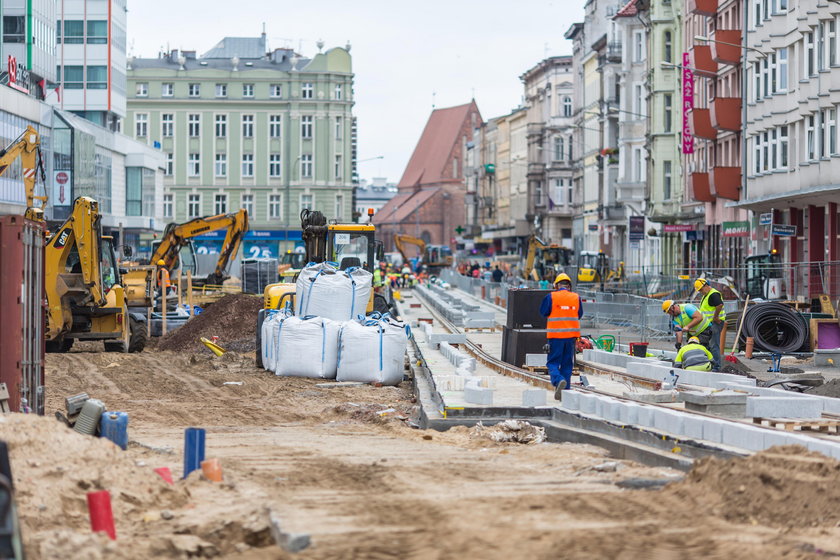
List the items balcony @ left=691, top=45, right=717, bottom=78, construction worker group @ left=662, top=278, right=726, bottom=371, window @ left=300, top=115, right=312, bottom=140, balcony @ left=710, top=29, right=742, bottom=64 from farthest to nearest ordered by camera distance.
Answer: window @ left=300, top=115, right=312, bottom=140, balcony @ left=691, top=45, right=717, bottom=78, balcony @ left=710, top=29, right=742, bottom=64, construction worker group @ left=662, top=278, right=726, bottom=371

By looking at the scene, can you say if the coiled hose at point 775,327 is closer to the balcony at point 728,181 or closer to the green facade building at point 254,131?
the balcony at point 728,181

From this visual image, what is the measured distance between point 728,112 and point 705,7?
6003 mm

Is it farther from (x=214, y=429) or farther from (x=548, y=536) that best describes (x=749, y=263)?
(x=548, y=536)

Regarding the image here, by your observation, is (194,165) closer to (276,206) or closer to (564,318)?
(276,206)

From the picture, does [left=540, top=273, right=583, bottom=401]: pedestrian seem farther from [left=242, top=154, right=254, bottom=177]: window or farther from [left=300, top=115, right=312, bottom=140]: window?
[left=242, top=154, right=254, bottom=177]: window

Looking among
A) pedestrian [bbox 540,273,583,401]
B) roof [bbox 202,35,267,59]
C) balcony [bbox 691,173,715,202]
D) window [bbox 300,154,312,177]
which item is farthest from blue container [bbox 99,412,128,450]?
roof [bbox 202,35,267,59]

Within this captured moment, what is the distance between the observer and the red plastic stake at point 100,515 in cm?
903

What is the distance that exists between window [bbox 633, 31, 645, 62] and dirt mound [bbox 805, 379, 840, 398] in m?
59.3

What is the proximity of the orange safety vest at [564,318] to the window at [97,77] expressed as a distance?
6998cm

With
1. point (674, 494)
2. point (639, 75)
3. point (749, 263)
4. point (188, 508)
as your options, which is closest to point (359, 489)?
point (188, 508)

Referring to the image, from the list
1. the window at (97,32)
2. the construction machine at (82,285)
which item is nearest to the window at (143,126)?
the window at (97,32)

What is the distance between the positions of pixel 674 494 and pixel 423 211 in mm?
173799

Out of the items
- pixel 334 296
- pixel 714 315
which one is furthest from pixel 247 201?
pixel 714 315

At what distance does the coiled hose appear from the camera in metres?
28.9
